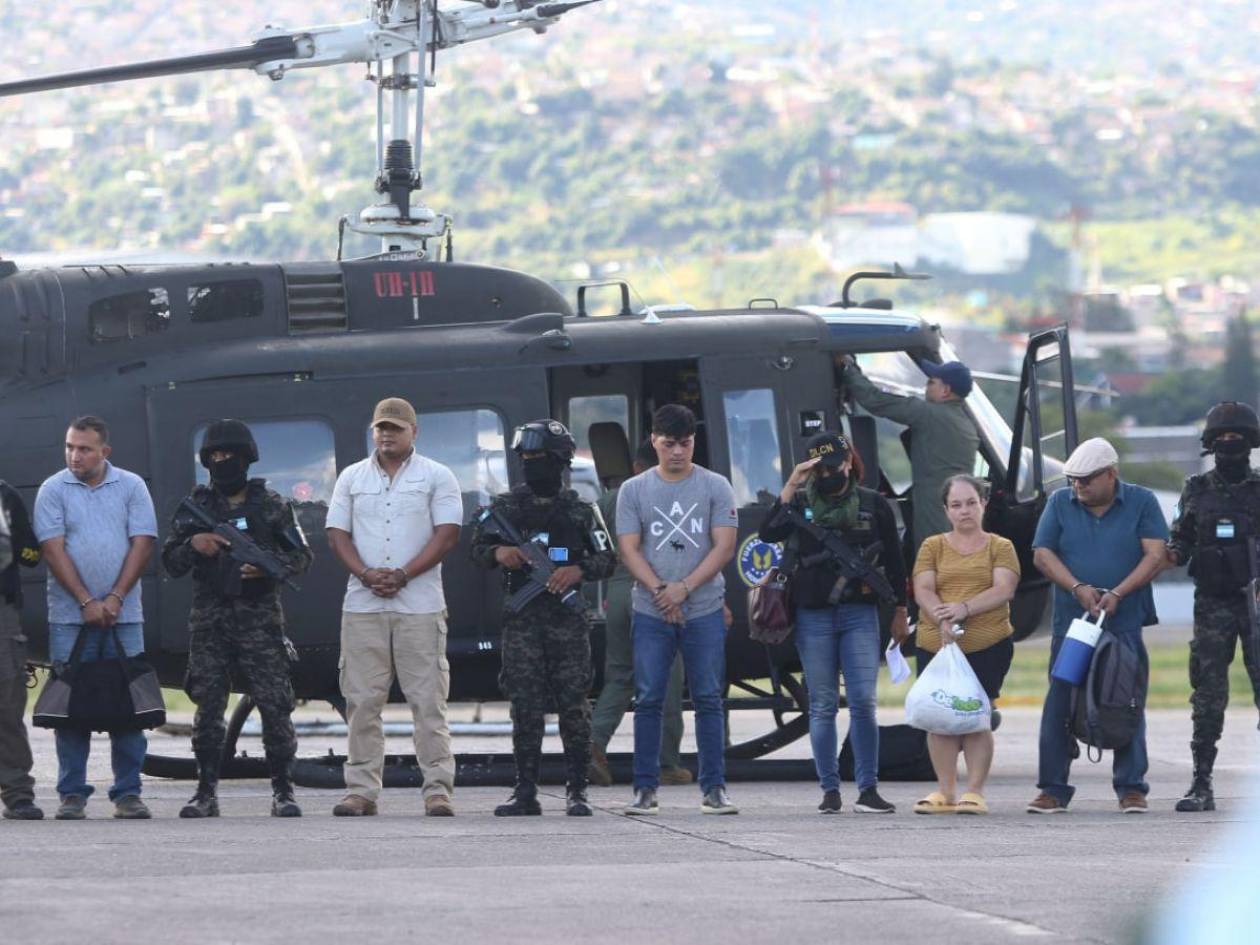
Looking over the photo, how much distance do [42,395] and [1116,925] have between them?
7.88 meters

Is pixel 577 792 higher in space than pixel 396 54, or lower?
lower

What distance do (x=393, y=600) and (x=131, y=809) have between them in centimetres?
160

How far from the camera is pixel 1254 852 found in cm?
572

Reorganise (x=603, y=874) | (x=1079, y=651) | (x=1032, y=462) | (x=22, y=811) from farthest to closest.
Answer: (x=1032, y=462)
(x=1079, y=651)
(x=22, y=811)
(x=603, y=874)

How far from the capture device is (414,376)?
13.6 meters

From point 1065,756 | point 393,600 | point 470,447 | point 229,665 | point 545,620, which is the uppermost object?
point 470,447

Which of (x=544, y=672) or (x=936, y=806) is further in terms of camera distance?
(x=936, y=806)

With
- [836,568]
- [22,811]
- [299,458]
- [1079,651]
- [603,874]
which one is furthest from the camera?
[299,458]

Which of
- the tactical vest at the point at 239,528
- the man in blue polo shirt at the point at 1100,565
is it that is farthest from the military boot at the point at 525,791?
the man in blue polo shirt at the point at 1100,565

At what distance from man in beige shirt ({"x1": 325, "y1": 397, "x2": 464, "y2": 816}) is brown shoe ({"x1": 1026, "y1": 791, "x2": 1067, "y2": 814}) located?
9.59 feet

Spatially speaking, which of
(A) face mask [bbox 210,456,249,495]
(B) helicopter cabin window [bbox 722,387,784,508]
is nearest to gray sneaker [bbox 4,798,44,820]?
(A) face mask [bbox 210,456,249,495]

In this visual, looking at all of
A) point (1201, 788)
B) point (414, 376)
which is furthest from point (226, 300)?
point (1201, 788)

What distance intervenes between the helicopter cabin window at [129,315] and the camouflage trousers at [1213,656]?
616 centimetres

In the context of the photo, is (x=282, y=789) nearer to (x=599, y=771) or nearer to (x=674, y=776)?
(x=599, y=771)
